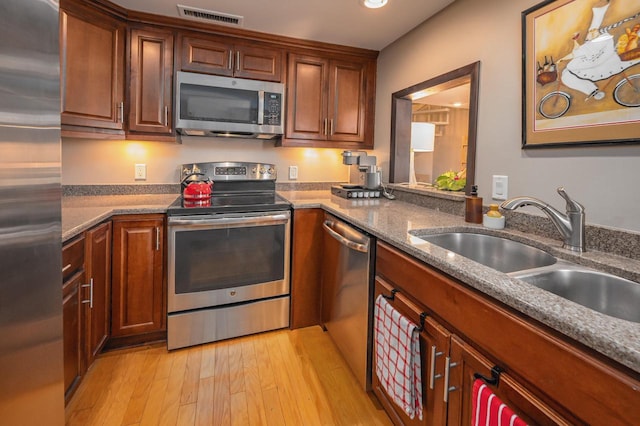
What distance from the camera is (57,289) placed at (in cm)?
81

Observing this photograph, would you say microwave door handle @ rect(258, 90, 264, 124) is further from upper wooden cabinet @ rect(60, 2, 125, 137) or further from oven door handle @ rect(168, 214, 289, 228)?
upper wooden cabinet @ rect(60, 2, 125, 137)

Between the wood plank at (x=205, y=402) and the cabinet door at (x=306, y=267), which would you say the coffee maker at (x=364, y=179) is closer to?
the cabinet door at (x=306, y=267)

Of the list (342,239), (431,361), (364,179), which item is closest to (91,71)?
(342,239)

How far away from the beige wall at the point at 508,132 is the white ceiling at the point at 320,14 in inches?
5.9

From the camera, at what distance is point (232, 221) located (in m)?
2.02

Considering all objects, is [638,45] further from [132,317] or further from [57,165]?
[132,317]

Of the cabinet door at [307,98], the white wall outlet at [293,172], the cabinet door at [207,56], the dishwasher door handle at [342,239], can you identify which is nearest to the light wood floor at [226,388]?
the dishwasher door handle at [342,239]

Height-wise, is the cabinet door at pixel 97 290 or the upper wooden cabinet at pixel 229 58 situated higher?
the upper wooden cabinet at pixel 229 58

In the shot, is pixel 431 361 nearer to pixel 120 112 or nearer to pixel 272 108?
pixel 272 108

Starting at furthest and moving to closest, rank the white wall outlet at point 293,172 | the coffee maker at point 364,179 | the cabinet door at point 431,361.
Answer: the white wall outlet at point 293,172 → the coffee maker at point 364,179 → the cabinet door at point 431,361

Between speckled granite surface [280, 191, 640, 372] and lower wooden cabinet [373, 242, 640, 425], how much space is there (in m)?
0.04

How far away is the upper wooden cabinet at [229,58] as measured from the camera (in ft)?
7.41

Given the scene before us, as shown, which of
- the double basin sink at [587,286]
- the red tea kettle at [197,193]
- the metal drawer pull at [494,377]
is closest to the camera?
the metal drawer pull at [494,377]

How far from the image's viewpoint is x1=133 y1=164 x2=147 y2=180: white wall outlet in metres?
2.44
